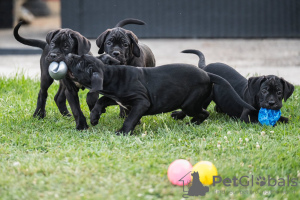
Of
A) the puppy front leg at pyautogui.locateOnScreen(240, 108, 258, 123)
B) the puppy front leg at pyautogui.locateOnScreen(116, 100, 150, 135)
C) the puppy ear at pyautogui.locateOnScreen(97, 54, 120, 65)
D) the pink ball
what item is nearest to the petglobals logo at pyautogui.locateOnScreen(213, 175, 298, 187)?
the pink ball

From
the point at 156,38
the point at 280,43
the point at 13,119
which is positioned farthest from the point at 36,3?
the point at 13,119

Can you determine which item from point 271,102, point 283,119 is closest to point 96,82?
point 271,102

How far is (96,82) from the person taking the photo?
525cm

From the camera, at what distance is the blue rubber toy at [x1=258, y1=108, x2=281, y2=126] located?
5871 mm

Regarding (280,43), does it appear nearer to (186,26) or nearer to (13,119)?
(186,26)

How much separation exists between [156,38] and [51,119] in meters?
8.08

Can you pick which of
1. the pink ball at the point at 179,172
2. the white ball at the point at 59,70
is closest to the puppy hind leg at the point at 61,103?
the white ball at the point at 59,70

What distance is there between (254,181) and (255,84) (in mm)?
1996

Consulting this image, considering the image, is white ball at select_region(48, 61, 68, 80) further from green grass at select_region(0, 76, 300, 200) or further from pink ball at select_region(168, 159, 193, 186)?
pink ball at select_region(168, 159, 193, 186)

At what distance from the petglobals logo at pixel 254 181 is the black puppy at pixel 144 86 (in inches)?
62.3

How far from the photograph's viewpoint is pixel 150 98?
5773mm

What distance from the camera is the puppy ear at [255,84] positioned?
5910mm

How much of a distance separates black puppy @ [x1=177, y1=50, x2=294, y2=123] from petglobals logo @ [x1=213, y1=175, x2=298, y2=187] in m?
1.64

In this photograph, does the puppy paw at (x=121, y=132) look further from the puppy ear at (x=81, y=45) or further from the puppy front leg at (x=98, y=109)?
the puppy ear at (x=81, y=45)
